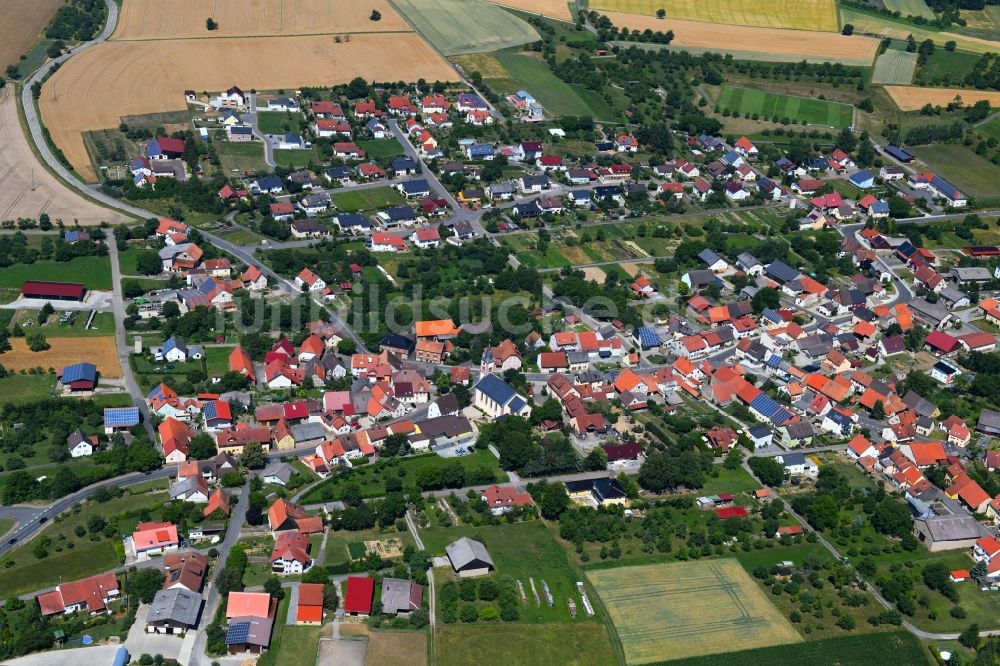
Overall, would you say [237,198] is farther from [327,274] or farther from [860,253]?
[860,253]

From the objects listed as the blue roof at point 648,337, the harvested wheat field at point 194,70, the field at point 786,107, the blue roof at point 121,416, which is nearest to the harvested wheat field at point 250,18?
the harvested wheat field at point 194,70

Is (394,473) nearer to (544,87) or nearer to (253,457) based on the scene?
(253,457)

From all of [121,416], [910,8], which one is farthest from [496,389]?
[910,8]

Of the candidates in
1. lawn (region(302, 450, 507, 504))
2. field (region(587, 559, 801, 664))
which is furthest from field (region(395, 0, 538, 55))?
field (region(587, 559, 801, 664))

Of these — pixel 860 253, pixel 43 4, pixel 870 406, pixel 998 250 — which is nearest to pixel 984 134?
pixel 998 250

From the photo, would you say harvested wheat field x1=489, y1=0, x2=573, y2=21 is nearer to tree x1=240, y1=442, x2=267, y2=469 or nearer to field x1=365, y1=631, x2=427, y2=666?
tree x1=240, y1=442, x2=267, y2=469

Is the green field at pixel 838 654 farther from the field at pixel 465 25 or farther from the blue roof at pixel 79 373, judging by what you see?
the field at pixel 465 25
